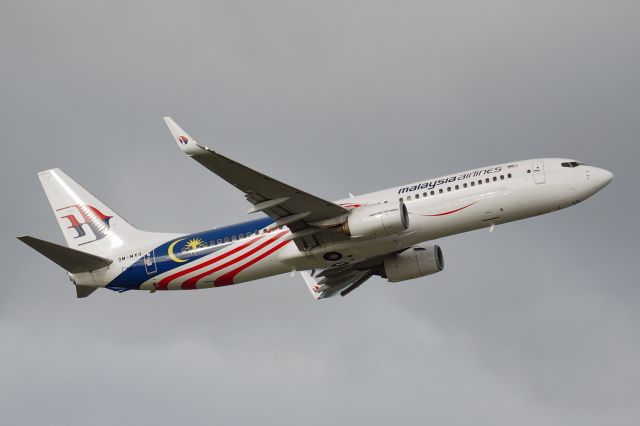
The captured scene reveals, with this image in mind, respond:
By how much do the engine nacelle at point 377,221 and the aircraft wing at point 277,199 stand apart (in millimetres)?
851

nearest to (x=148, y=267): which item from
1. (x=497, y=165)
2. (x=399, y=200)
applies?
(x=399, y=200)

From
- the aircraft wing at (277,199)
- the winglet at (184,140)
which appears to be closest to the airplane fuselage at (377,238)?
the aircraft wing at (277,199)

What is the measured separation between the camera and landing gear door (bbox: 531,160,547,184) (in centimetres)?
5403

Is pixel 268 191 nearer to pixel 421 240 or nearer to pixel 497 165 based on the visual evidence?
pixel 421 240

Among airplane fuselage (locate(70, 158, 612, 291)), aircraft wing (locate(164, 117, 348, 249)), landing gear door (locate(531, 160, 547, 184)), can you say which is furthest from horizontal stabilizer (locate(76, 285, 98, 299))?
landing gear door (locate(531, 160, 547, 184))

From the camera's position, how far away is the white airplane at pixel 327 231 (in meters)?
53.2

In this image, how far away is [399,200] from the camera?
53750mm

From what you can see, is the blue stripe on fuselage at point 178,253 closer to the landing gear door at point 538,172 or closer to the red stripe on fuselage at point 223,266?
the red stripe on fuselage at point 223,266

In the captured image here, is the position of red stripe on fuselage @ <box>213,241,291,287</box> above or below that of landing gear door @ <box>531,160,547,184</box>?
below

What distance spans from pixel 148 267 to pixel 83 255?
376cm

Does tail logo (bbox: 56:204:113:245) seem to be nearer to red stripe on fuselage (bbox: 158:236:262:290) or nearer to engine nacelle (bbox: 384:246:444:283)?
red stripe on fuselage (bbox: 158:236:262:290)

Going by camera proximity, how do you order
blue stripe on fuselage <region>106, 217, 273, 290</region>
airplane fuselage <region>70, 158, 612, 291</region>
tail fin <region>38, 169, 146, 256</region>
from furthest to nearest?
tail fin <region>38, 169, 146, 256</region>, blue stripe on fuselage <region>106, 217, 273, 290</region>, airplane fuselage <region>70, 158, 612, 291</region>

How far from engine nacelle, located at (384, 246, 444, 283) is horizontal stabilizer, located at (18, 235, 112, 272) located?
16762 mm

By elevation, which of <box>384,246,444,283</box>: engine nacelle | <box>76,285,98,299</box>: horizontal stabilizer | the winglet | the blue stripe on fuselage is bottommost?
<box>384,246,444,283</box>: engine nacelle
